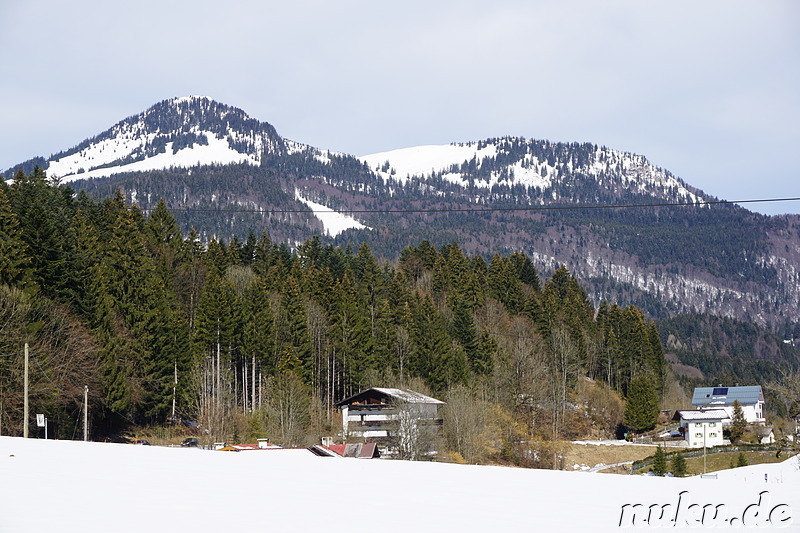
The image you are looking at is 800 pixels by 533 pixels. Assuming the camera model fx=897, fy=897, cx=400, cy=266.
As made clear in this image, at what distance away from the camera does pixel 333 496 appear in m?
16.8

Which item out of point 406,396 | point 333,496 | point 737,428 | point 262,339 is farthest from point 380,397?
point 333,496

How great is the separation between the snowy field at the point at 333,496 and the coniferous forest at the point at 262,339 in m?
33.3

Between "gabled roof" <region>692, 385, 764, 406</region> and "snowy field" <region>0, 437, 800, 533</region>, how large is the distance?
12721 centimetres

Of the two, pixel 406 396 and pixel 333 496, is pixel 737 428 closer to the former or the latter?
pixel 406 396

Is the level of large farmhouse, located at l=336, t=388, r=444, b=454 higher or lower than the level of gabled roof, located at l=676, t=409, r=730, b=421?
higher

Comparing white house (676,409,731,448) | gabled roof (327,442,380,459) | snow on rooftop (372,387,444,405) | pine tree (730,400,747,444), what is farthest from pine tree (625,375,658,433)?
gabled roof (327,442,380,459)

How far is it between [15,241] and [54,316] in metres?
5.28

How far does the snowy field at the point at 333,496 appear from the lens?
14.4 meters

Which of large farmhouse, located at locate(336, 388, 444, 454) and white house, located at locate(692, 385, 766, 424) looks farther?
white house, located at locate(692, 385, 766, 424)

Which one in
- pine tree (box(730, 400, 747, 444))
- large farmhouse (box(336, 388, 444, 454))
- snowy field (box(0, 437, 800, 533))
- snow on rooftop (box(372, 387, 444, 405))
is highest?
snowy field (box(0, 437, 800, 533))

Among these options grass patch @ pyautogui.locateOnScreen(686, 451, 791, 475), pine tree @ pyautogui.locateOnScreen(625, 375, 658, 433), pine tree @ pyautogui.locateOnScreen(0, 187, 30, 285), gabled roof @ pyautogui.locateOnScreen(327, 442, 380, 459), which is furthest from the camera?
pine tree @ pyautogui.locateOnScreen(625, 375, 658, 433)

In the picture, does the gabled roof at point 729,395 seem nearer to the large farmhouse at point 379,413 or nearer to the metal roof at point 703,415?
the metal roof at point 703,415

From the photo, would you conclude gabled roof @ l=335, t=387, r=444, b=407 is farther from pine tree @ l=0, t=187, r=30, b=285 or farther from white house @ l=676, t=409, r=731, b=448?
white house @ l=676, t=409, r=731, b=448

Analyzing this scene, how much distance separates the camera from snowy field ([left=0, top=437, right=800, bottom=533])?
1438 centimetres
